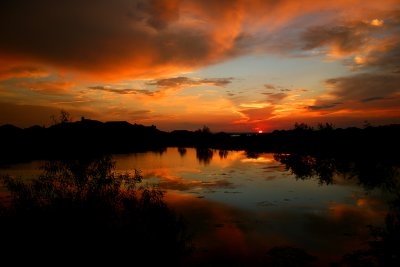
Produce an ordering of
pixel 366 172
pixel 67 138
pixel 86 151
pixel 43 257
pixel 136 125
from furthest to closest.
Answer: pixel 136 125
pixel 366 172
pixel 67 138
pixel 86 151
pixel 43 257

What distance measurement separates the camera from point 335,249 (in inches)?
558

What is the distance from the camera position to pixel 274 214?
20750 millimetres

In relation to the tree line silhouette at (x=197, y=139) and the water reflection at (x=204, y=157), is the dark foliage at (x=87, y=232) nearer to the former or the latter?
the tree line silhouette at (x=197, y=139)

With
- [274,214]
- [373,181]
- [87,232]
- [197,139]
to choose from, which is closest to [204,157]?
[373,181]

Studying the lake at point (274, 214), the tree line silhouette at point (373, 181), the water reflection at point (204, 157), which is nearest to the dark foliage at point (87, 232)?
the lake at point (274, 214)

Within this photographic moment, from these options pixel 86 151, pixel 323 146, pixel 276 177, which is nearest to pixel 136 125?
pixel 323 146

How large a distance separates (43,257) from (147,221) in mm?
4216

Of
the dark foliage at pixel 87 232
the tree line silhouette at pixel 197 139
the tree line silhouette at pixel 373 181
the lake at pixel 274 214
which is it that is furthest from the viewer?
the tree line silhouette at pixel 197 139

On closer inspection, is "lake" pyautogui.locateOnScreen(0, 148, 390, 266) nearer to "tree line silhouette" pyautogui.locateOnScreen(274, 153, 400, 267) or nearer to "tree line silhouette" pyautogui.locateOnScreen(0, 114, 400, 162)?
"tree line silhouette" pyautogui.locateOnScreen(274, 153, 400, 267)

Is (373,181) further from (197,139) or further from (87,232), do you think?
(197,139)

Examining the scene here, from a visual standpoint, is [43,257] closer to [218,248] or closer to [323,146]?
[218,248]

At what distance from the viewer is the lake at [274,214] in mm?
14781

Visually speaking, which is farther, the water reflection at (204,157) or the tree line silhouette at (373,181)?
the water reflection at (204,157)

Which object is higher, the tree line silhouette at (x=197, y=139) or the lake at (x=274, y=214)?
the tree line silhouette at (x=197, y=139)
